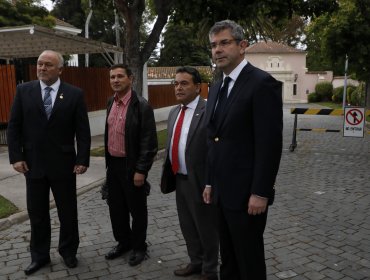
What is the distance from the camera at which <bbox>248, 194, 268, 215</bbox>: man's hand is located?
2.69 m

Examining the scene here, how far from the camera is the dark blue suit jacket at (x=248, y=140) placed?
2650 millimetres

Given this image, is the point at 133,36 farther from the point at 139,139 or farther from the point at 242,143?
the point at 242,143

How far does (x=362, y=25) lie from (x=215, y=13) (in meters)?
11.1

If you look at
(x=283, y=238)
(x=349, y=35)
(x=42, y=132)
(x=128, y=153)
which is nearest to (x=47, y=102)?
(x=42, y=132)

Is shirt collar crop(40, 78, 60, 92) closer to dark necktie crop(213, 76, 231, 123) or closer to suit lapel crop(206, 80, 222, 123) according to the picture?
suit lapel crop(206, 80, 222, 123)

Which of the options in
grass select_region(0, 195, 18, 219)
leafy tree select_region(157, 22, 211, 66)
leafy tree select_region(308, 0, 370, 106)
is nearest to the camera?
grass select_region(0, 195, 18, 219)

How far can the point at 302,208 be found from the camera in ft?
→ 20.4

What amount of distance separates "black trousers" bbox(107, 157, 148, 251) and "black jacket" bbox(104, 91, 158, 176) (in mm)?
132

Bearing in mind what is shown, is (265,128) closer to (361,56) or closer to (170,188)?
(170,188)

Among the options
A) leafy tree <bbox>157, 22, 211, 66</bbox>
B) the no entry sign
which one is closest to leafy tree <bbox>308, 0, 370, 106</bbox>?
the no entry sign

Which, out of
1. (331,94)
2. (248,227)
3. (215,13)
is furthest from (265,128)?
(331,94)

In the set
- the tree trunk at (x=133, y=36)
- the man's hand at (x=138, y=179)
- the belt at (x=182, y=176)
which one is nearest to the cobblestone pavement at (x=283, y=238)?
the man's hand at (x=138, y=179)

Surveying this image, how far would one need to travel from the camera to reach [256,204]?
2695 millimetres

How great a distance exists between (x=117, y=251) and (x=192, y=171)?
4.60 ft
